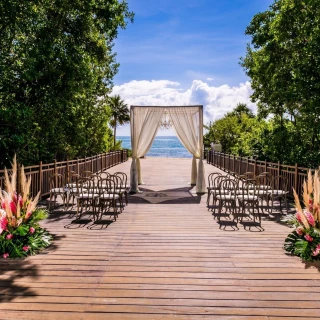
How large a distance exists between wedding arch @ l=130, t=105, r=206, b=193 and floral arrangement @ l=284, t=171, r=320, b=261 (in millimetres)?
5908

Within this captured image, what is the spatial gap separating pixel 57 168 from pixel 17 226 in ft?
18.1

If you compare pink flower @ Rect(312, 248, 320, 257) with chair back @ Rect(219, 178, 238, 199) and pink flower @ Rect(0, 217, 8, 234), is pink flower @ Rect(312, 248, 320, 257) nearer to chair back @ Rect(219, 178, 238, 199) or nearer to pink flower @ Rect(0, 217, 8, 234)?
chair back @ Rect(219, 178, 238, 199)

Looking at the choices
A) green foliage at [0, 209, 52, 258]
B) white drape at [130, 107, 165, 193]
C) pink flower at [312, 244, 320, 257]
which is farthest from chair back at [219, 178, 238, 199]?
green foliage at [0, 209, 52, 258]

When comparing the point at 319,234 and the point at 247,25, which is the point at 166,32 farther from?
the point at 319,234

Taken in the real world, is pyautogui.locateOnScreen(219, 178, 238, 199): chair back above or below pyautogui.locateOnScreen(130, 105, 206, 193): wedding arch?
Answer: below

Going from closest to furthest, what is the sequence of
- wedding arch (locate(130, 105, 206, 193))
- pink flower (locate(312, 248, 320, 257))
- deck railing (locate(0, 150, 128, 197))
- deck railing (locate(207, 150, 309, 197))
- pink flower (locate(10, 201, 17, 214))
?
pink flower (locate(312, 248, 320, 257))
pink flower (locate(10, 201, 17, 214))
deck railing (locate(207, 150, 309, 197))
deck railing (locate(0, 150, 128, 197))
wedding arch (locate(130, 105, 206, 193))

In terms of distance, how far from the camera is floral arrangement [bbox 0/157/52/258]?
444 centimetres

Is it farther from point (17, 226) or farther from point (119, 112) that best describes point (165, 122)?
point (119, 112)

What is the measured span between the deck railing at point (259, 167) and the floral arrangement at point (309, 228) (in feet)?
8.81

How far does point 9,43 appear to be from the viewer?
9461 millimetres

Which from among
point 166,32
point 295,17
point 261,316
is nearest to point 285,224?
point 261,316

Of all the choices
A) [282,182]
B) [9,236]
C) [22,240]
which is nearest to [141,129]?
[282,182]

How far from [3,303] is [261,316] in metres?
2.34

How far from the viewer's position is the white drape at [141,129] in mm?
10539
